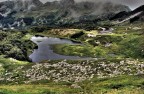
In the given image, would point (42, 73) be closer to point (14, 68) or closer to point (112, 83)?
point (14, 68)

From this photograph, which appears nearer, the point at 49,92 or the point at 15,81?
the point at 49,92

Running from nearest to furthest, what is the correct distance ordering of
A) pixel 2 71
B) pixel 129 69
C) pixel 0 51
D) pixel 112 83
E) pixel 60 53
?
pixel 112 83
pixel 129 69
pixel 2 71
pixel 0 51
pixel 60 53

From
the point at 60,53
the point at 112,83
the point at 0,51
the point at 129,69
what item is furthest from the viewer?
the point at 60,53

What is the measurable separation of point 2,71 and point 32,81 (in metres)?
23.7

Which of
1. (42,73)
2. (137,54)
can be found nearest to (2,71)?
(42,73)

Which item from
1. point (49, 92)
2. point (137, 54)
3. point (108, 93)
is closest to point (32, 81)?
point (49, 92)

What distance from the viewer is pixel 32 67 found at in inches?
4486

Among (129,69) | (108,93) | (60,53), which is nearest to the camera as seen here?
(108,93)

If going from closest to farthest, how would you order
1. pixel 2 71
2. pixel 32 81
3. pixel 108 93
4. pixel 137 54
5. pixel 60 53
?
pixel 108 93
pixel 32 81
pixel 2 71
pixel 137 54
pixel 60 53

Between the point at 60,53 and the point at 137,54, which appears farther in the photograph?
the point at 60,53

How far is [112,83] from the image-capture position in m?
75.1

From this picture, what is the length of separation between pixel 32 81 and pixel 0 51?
2938 inches

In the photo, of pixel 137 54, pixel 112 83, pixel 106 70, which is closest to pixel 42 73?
pixel 106 70

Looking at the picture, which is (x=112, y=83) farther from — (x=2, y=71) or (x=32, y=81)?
(x=2, y=71)
